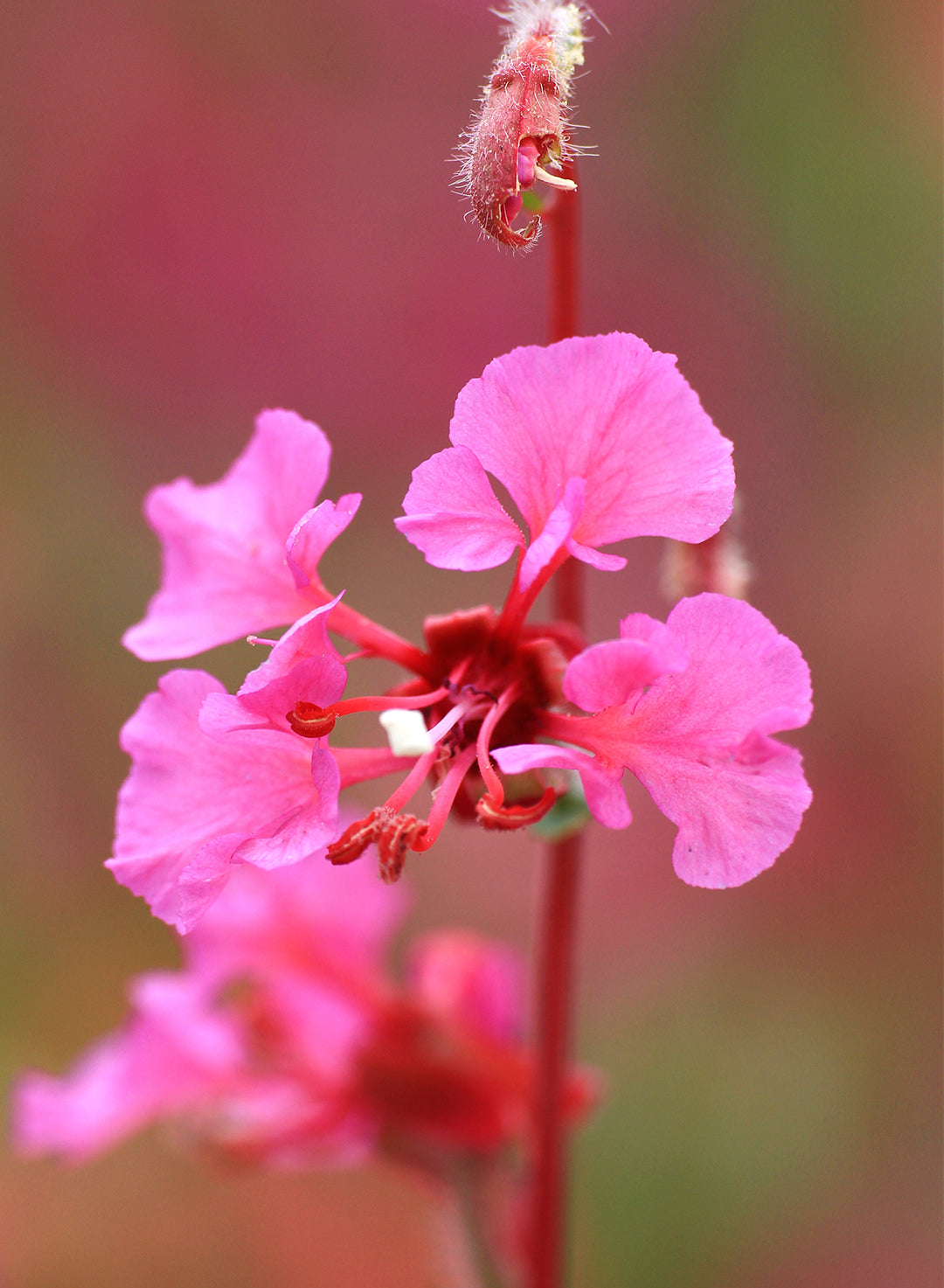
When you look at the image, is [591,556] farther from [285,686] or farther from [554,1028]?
[554,1028]

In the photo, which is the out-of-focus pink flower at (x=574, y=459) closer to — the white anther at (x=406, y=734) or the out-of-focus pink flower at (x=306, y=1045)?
the white anther at (x=406, y=734)

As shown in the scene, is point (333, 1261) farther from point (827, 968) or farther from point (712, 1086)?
point (827, 968)

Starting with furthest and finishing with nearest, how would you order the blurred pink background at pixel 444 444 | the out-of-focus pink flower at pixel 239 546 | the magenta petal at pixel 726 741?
the blurred pink background at pixel 444 444
the out-of-focus pink flower at pixel 239 546
the magenta petal at pixel 726 741

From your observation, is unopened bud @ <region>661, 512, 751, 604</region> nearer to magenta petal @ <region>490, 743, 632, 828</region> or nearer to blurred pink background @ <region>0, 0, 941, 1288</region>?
magenta petal @ <region>490, 743, 632, 828</region>

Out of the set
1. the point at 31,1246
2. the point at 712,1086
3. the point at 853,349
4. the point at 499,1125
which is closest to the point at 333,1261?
the point at 31,1246

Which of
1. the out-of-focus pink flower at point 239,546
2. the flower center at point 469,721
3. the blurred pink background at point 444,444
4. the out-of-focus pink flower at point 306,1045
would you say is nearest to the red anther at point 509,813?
the flower center at point 469,721

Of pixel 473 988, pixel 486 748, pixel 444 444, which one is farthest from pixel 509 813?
pixel 444 444
